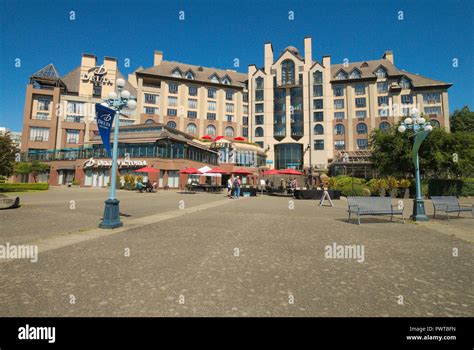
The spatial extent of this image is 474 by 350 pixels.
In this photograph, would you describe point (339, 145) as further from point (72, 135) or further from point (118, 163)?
point (72, 135)

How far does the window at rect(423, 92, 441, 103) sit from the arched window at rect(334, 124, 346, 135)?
19475mm

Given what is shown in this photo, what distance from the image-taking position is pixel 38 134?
53.6 m

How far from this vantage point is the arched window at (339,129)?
58688 mm

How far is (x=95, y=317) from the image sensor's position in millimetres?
2672

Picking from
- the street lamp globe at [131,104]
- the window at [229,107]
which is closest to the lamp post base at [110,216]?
the street lamp globe at [131,104]

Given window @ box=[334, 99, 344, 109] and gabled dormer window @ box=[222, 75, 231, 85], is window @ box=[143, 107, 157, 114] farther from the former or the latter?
window @ box=[334, 99, 344, 109]

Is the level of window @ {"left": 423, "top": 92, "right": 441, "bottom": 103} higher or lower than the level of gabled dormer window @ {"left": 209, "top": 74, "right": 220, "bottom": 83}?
lower

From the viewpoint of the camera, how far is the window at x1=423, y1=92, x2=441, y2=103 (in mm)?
56125

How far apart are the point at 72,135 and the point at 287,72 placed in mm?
54282

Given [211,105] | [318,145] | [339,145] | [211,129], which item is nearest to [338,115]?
[339,145]

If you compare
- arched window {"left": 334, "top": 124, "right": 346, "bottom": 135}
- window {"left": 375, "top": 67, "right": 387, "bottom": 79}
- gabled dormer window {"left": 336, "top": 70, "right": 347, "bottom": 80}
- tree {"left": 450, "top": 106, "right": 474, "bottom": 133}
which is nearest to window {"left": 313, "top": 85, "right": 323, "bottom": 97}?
gabled dormer window {"left": 336, "top": 70, "right": 347, "bottom": 80}

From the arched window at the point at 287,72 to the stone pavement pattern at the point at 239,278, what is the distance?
6103cm
